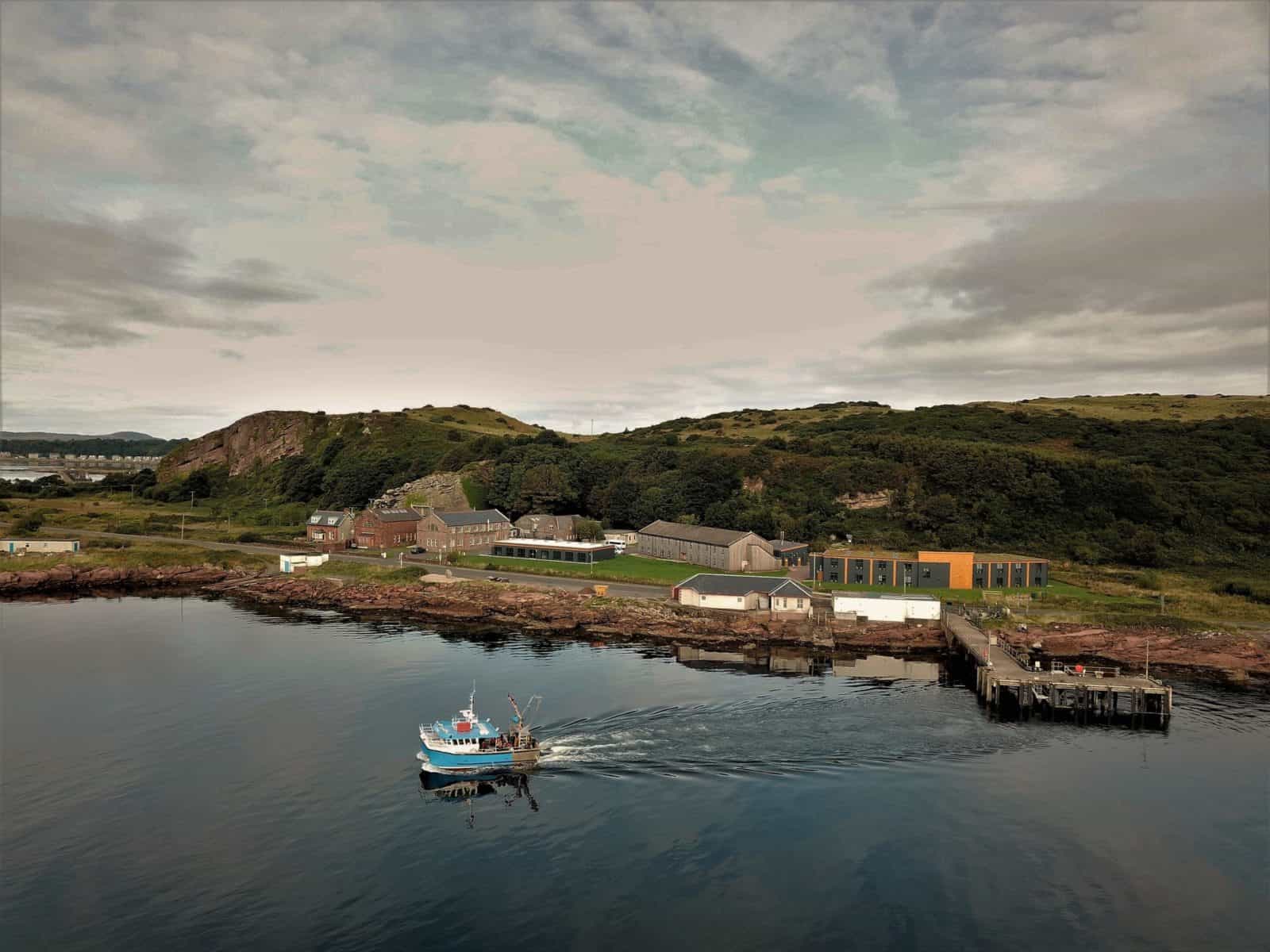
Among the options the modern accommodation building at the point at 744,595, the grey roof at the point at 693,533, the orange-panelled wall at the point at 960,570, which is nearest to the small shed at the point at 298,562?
the grey roof at the point at 693,533

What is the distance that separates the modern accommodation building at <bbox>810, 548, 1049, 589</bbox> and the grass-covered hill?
2249cm

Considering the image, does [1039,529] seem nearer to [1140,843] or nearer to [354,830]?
[1140,843]

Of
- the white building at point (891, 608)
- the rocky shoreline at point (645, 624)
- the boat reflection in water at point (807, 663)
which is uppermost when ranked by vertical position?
the white building at point (891, 608)

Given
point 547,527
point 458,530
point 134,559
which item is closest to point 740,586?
point 547,527

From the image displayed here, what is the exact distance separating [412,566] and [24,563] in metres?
58.3

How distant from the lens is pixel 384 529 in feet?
442

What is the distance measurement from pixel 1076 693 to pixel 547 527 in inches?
3443

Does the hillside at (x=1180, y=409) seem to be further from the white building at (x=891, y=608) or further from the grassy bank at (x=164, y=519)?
the grassy bank at (x=164, y=519)

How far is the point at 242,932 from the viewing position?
3222cm

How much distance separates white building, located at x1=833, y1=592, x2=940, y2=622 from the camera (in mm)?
84125

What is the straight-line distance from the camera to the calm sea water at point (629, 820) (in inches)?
1312

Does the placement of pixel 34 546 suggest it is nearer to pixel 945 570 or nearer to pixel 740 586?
pixel 740 586

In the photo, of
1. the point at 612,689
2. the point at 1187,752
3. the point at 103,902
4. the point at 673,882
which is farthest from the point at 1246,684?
the point at 103,902

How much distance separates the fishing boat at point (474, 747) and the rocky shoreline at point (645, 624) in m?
32.7
